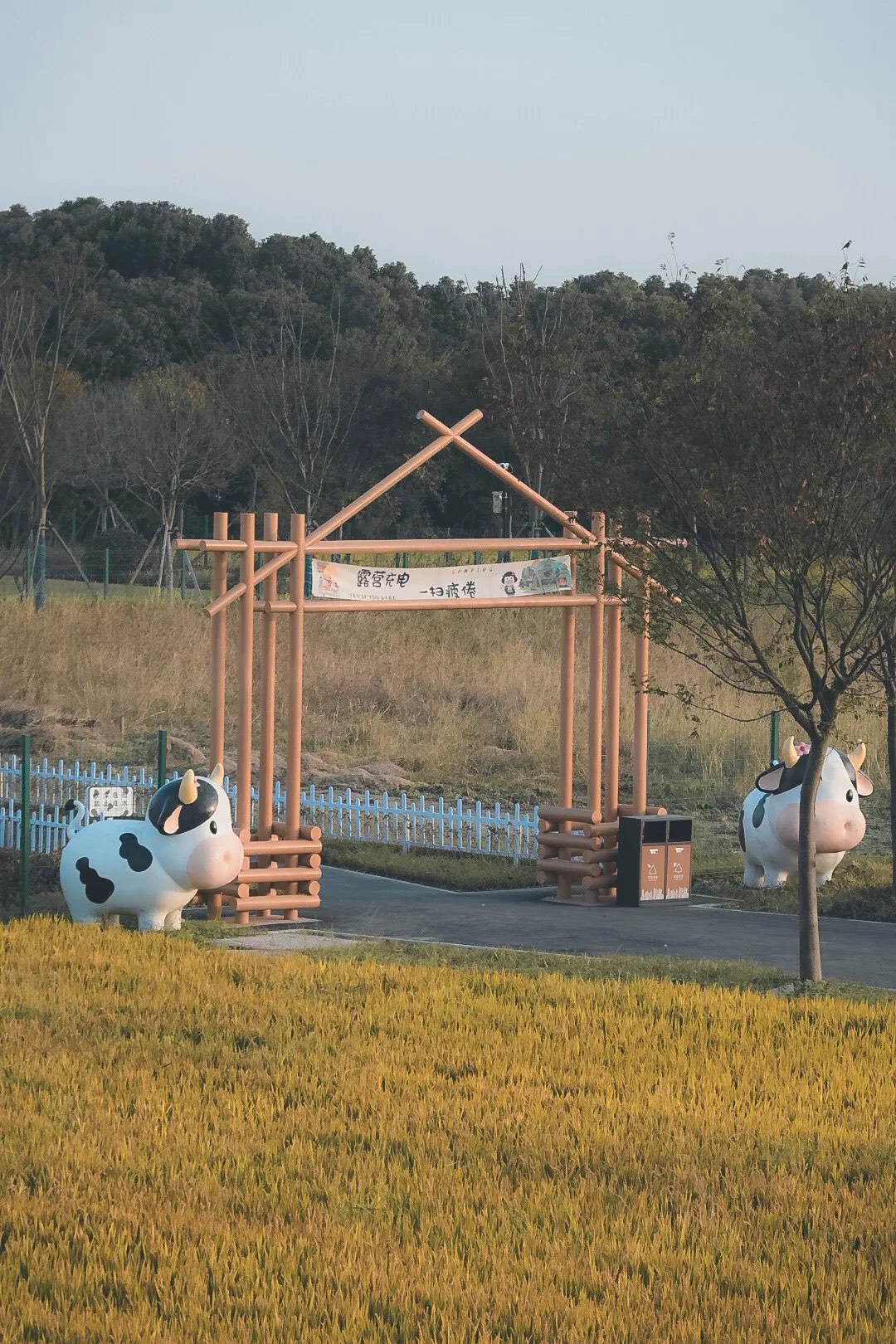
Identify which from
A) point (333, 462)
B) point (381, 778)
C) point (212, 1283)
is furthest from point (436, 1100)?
→ point (333, 462)

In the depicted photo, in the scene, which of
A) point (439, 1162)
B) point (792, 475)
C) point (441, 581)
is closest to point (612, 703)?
point (441, 581)

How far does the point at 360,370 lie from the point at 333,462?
3408 mm

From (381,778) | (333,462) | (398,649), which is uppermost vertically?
(333,462)

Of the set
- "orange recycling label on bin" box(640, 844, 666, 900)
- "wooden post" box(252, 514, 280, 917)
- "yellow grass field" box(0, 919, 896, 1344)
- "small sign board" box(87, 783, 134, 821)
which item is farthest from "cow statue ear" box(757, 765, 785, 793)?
"small sign board" box(87, 783, 134, 821)

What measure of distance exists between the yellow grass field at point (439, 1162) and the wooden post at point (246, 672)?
3677 millimetres

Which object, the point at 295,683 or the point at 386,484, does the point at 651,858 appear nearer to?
the point at 295,683

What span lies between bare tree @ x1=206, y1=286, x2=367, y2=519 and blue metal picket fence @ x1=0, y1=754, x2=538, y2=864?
2482 cm

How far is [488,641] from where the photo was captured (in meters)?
36.5

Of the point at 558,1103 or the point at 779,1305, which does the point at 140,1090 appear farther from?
the point at 779,1305

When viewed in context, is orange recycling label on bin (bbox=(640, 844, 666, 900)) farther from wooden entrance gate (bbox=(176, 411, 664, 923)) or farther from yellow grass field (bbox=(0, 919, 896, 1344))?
yellow grass field (bbox=(0, 919, 896, 1344))

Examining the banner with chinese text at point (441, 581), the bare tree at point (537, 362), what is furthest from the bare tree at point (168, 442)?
the banner with chinese text at point (441, 581)

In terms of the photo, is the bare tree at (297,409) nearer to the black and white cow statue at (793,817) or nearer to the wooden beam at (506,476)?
the wooden beam at (506,476)

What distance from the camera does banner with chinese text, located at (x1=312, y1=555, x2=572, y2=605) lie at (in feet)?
55.2

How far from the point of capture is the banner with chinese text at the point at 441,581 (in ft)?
55.2
